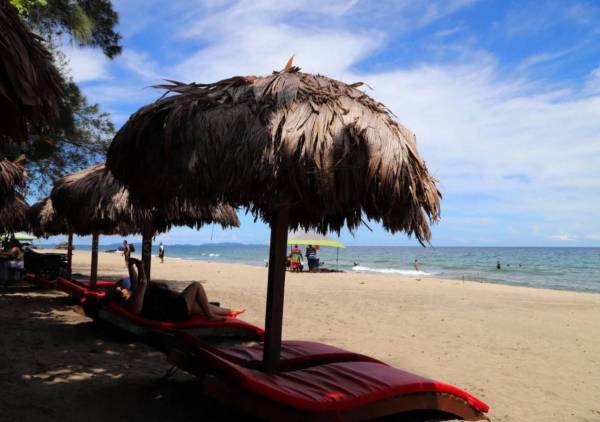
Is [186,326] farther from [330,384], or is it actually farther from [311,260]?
[311,260]

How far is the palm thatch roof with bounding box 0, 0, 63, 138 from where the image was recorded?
285 cm

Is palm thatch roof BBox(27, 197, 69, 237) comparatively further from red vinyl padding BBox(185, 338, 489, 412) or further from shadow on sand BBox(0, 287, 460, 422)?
red vinyl padding BBox(185, 338, 489, 412)

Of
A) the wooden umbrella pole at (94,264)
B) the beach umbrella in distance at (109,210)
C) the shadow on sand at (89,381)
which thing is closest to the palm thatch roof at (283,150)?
the shadow on sand at (89,381)

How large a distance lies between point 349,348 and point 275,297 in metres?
3.13

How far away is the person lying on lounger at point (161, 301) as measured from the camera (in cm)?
563

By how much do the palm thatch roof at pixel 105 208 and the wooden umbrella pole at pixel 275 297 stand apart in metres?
3.40

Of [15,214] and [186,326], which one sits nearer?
[186,326]

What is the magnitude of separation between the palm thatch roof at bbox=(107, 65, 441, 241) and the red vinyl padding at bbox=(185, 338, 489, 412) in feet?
3.19

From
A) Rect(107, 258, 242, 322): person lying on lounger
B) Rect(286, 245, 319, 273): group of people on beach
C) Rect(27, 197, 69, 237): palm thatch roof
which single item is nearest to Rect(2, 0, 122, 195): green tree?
Rect(27, 197, 69, 237): palm thatch roof

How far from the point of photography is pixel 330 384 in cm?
314

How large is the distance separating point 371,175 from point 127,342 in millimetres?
3950

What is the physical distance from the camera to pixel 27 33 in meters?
3.21

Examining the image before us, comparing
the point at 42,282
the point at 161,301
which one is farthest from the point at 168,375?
the point at 42,282

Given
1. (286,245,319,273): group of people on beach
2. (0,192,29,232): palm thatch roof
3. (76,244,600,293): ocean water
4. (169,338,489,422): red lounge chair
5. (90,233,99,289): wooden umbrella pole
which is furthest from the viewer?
(76,244,600,293): ocean water
